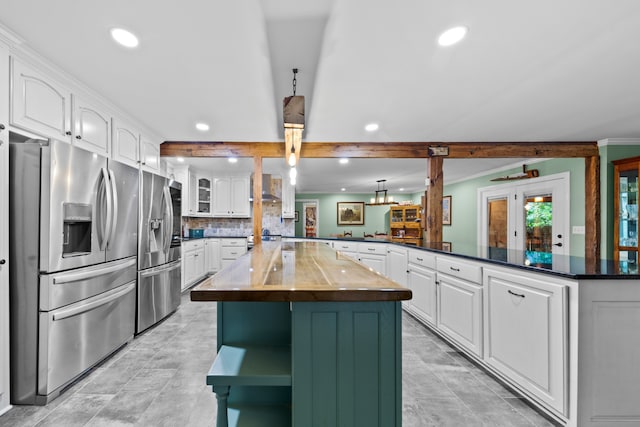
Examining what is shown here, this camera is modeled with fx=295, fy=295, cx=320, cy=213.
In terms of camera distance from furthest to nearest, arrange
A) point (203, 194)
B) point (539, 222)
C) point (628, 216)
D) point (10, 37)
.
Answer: point (203, 194) → point (539, 222) → point (628, 216) → point (10, 37)

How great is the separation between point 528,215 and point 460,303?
3.76m

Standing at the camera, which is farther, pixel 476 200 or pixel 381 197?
pixel 381 197

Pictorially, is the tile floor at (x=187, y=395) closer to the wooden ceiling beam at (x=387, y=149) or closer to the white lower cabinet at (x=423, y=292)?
the white lower cabinet at (x=423, y=292)

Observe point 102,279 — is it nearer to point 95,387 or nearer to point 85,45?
point 95,387

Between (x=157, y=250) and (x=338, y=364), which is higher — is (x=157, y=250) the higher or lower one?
the higher one

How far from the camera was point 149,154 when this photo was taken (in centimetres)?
332

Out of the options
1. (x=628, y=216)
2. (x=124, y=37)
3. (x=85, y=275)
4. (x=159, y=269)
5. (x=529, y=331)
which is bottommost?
(x=529, y=331)

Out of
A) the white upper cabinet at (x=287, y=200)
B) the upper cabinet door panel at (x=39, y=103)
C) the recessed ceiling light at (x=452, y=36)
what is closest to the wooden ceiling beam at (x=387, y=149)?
the upper cabinet door panel at (x=39, y=103)

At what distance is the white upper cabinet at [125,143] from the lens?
2.68 m

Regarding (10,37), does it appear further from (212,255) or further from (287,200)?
(287,200)

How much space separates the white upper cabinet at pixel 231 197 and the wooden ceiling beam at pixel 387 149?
7.26 feet

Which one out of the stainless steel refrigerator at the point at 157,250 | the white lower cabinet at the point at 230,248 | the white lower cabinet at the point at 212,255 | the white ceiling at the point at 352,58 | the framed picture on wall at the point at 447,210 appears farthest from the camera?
the framed picture on wall at the point at 447,210

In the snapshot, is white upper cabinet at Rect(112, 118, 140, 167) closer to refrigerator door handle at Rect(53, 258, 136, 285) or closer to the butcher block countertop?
refrigerator door handle at Rect(53, 258, 136, 285)

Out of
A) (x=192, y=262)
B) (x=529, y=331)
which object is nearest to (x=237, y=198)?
(x=192, y=262)
